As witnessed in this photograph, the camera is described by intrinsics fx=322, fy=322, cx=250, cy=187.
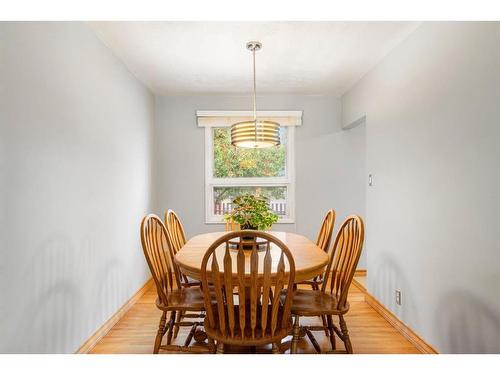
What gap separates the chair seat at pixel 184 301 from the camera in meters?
2.02

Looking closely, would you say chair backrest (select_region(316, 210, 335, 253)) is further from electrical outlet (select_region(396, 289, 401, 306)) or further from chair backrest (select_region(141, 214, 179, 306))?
chair backrest (select_region(141, 214, 179, 306))

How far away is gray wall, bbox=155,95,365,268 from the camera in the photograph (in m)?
4.20

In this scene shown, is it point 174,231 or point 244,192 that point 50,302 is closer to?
point 174,231

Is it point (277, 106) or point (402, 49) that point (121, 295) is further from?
point (402, 49)

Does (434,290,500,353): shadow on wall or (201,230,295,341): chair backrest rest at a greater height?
(201,230,295,341): chair backrest

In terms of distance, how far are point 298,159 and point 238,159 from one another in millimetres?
790

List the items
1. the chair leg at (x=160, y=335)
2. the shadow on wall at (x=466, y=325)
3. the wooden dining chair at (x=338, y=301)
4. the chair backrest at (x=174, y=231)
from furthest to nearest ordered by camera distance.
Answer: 1. the chair backrest at (x=174, y=231)
2. the chair leg at (x=160, y=335)
3. the wooden dining chair at (x=338, y=301)
4. the shadow on wall at (x=466, y=325)

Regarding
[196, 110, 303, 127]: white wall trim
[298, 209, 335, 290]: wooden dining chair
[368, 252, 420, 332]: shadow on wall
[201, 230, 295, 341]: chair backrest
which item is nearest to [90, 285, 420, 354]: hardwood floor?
[368, 252, 420, 332]: shadow on wall

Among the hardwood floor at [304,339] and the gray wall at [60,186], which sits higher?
the gray wall at [60,186]

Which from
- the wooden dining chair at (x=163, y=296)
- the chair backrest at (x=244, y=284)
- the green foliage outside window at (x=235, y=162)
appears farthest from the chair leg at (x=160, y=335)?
the green foliage outside window at (x=235, y=162)

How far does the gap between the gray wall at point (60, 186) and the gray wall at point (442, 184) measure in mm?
2405

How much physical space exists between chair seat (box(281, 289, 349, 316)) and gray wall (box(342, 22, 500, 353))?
690mm

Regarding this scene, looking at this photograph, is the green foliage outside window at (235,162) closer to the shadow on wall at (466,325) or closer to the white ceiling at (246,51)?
the white ceiling at (246,51)
